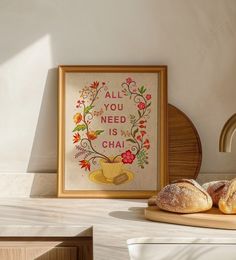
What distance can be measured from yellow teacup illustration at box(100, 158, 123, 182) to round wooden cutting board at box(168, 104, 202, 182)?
0.59ft

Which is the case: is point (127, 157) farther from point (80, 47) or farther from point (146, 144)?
point (80, 47)

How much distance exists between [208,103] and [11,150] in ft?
2.39

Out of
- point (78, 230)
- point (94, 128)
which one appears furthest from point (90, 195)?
point (78, 230)

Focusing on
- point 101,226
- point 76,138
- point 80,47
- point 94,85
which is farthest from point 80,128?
point 101,226

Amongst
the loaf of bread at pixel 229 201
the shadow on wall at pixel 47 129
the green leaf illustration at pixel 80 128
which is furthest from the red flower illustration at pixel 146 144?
the loaf of bread at pixel 229 201

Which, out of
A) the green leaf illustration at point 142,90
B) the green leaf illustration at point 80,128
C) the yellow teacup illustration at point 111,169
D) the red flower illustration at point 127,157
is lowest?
the yellow teacup illustration at point 111,169

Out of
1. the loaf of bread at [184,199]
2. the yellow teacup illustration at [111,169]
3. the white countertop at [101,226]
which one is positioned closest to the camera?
the white countertop at [101,226]

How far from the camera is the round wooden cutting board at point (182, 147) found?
174 cm

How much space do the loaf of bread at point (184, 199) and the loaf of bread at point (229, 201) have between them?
36mm

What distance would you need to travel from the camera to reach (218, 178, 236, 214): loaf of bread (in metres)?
1.31

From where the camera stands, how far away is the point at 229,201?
1312 millimetres

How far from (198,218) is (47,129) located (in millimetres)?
708

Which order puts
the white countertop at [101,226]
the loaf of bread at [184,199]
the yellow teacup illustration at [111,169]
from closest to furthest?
the white countertop at [101,226]
the loaf of bread at [184,199]
the yellow teacup illustration at [111,169]

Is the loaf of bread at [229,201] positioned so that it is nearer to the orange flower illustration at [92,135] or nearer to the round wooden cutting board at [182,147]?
the round wooden cutting board at [182,147]
